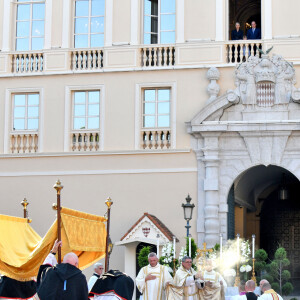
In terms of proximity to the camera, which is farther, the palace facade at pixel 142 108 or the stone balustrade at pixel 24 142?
the stone balustrade at pixel 24 142

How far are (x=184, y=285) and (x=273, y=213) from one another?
51.0 ft

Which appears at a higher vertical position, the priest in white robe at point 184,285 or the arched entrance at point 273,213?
the arched entrance at point 273,213

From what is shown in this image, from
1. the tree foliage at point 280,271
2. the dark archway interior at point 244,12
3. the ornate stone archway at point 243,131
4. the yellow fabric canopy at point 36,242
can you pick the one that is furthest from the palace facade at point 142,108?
the yellow fabric canopy at point 36,242

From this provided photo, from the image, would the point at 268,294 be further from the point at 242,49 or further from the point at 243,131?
the point at 242,49

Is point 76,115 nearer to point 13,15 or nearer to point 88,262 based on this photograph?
point 13,15

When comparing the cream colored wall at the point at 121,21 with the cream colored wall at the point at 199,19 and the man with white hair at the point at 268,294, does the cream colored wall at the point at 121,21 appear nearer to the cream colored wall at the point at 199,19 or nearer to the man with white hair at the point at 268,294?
the cream colored wall at the point at 199,19

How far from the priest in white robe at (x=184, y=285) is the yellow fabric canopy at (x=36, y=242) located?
7.19 ft

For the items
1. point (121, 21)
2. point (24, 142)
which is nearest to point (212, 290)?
point (24, 142)

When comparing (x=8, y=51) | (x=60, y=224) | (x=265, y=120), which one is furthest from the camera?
(x=8, y=51)

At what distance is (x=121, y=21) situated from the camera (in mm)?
27609

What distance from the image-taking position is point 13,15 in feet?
93.8

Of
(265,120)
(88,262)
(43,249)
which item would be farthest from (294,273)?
(43,249)

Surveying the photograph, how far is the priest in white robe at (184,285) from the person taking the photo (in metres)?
18.0

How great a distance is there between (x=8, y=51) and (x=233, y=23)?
8715mm
